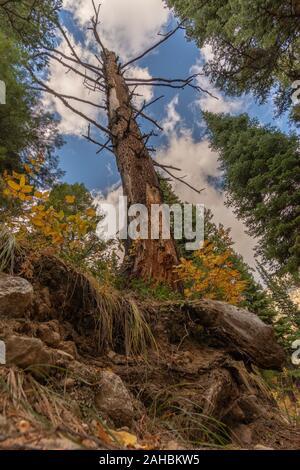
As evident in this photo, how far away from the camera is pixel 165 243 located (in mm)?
4367

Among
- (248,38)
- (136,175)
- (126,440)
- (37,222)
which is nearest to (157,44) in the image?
(248,38)

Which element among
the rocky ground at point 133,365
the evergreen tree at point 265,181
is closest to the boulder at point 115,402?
the rocky ground at point 133,365

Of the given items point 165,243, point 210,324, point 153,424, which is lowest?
point 153,424

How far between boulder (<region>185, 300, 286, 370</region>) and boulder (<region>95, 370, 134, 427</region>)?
1.28 metres

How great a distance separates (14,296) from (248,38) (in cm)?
756

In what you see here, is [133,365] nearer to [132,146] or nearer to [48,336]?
[48,336]

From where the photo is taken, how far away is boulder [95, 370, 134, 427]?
5.75 ft

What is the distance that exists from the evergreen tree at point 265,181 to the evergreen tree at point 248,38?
1.67 m

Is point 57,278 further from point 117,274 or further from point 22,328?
point 117,274

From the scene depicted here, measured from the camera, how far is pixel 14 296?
6.91 ft

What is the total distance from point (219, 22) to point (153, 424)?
8.66 metres

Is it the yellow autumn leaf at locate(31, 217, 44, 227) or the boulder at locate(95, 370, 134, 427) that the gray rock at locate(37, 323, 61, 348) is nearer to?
the boulder at locate(95, 370, 134, 427)

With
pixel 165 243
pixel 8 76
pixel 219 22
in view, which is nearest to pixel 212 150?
pixel 219 22

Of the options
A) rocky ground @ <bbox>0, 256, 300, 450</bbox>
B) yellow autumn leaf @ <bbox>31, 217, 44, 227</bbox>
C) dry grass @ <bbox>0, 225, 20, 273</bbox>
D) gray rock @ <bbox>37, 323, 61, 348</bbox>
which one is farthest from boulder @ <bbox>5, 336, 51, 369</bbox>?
yellow autumn leaf @ <bbox>31, 217, 44, 227</bbox>
